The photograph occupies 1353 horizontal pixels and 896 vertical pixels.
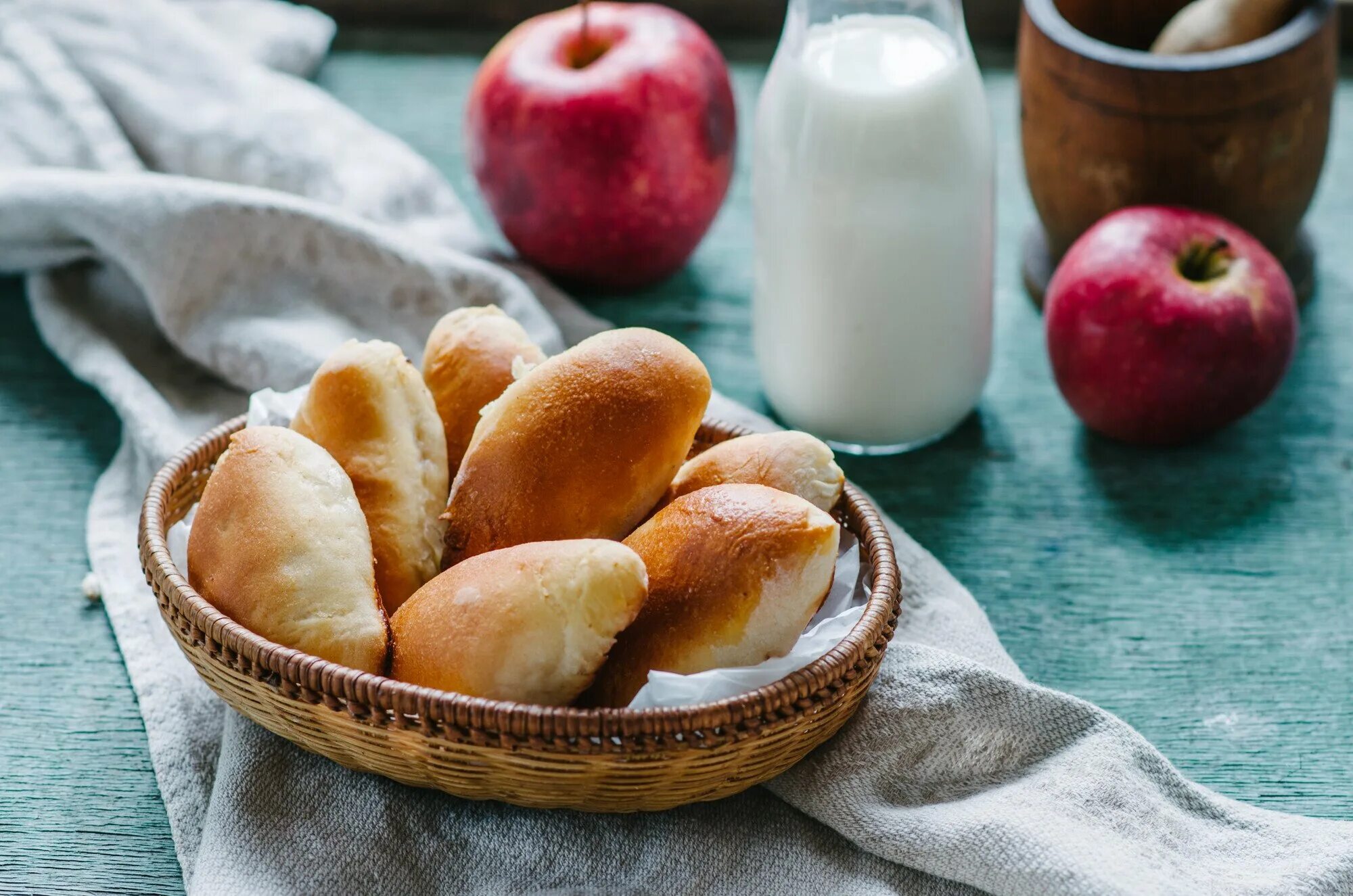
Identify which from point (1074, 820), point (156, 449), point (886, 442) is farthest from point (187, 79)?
point (1074, 820)

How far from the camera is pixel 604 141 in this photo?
959 mm

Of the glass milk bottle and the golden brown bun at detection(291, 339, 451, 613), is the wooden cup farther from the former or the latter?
the golden brown bun at detection(291, 339, 451, 613)

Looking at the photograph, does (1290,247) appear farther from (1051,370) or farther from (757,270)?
(757,270)

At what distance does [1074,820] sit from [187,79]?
33.9 inches

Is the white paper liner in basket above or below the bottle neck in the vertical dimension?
below

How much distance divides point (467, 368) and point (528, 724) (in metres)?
0.23

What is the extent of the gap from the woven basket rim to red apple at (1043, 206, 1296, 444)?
302 millimetres

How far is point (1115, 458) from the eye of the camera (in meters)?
0.85

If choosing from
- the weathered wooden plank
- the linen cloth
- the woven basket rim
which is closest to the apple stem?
the linen cloth

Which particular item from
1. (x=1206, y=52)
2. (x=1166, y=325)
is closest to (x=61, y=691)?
(x=1166, y=325)

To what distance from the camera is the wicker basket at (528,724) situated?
1.63 feet

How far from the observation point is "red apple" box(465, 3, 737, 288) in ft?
3.15

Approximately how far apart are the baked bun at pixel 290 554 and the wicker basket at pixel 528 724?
0.01 m

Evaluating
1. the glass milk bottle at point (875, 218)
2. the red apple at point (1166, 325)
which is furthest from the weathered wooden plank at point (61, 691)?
the red apple at point (1166, 325)
